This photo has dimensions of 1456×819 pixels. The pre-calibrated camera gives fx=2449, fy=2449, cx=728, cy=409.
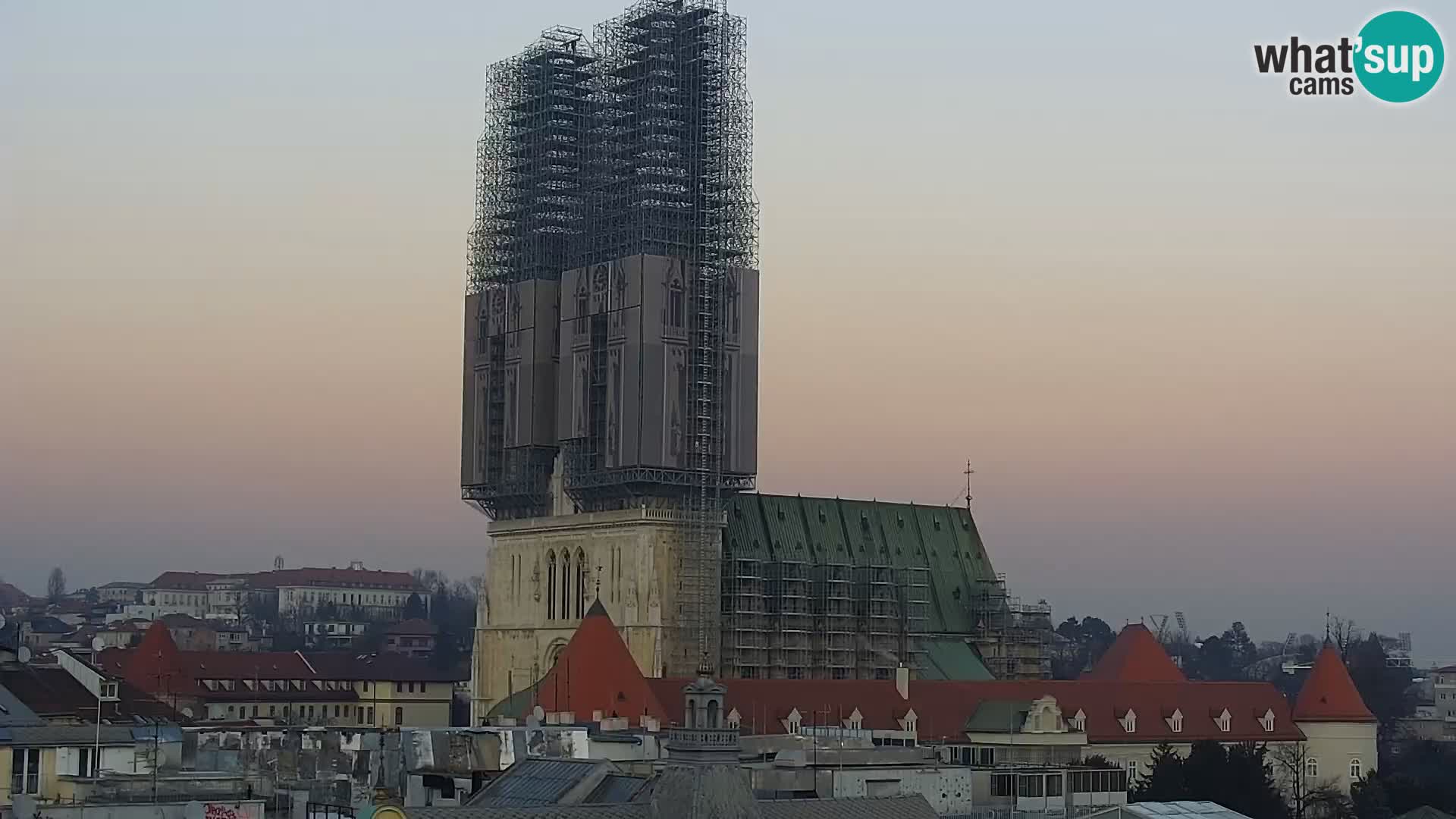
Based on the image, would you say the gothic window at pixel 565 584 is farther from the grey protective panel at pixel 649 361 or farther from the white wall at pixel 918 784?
the white wall at pixel 918 784

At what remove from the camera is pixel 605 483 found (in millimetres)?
124375

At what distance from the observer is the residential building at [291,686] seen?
14562 centimetres

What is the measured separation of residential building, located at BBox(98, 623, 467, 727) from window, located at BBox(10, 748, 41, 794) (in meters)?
74.7

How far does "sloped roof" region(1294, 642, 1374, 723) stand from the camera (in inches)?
5236

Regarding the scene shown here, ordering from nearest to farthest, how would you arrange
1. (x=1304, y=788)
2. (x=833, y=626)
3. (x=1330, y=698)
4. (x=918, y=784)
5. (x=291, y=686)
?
(x=918, y=784), (x=1304, y=788), (x=833, y=626), (x=1330, y=698), (x=291, y=686)

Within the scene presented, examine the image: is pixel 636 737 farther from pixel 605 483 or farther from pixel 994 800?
pixel 605 483

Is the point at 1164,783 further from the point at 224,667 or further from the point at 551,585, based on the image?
the point at 224,667

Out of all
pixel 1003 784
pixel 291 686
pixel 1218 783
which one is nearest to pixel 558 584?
pixel 1218 783

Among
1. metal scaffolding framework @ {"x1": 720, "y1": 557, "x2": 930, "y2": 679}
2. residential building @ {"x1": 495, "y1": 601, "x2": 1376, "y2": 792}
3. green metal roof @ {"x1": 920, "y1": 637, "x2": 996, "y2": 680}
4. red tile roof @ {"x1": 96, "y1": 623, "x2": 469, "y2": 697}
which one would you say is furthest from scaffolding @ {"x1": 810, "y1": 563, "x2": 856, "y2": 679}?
red tile roof @ {"x1": 96, "y1": 623, "x2": 469, "y2": 697}

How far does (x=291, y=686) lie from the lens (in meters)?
160

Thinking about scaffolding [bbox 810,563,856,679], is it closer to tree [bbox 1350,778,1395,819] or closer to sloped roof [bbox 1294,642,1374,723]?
sloped roof [bbox 1294,642,1374,723]

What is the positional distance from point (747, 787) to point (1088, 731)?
64.8 metres

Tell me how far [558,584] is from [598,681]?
1588 centimetres

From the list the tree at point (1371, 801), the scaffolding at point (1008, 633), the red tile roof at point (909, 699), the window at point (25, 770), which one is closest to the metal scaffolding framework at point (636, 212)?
the red tile roof at point (909, 699)
